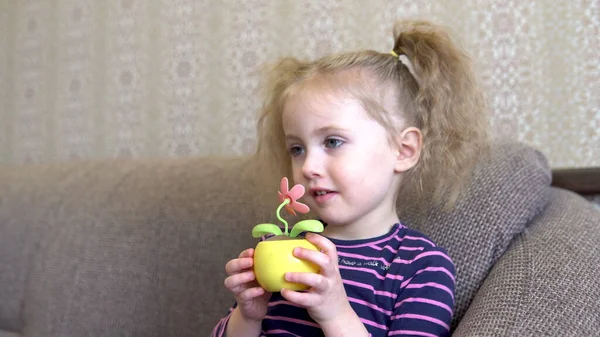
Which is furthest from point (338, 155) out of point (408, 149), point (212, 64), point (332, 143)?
point (212, 64)

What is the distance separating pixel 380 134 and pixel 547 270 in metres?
0.34

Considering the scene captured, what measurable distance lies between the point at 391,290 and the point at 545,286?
23cm

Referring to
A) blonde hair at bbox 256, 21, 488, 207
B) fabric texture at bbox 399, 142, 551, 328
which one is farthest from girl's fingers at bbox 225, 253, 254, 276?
fabric texture at bbox 399, 142, 551, 328

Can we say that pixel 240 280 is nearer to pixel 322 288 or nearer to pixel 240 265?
pixel 240 265

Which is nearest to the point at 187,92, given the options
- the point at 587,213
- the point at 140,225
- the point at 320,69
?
the point at 140,225

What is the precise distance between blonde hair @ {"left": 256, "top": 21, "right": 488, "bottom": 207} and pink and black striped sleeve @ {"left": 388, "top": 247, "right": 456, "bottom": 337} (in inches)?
7.8

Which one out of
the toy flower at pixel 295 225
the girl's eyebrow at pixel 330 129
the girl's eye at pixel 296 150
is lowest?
the toy flower at pixel 295 225

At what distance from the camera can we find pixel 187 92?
1.99m

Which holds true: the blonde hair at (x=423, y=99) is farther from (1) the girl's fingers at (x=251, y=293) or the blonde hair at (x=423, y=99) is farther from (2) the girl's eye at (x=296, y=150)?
(1) the girl's fingers at (x=251, y=293)

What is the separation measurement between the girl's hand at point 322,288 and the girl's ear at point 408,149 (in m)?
0.27

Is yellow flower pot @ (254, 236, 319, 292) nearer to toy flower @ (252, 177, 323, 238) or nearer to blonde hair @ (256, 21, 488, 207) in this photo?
toy flower @ (252, 177, 323, 238)

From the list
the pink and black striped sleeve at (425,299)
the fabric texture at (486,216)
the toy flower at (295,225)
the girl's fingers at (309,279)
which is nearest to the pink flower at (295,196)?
the toy flower at (295,225)

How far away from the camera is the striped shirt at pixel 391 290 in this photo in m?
0.92

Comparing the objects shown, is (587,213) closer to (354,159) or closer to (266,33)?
(354,159)
